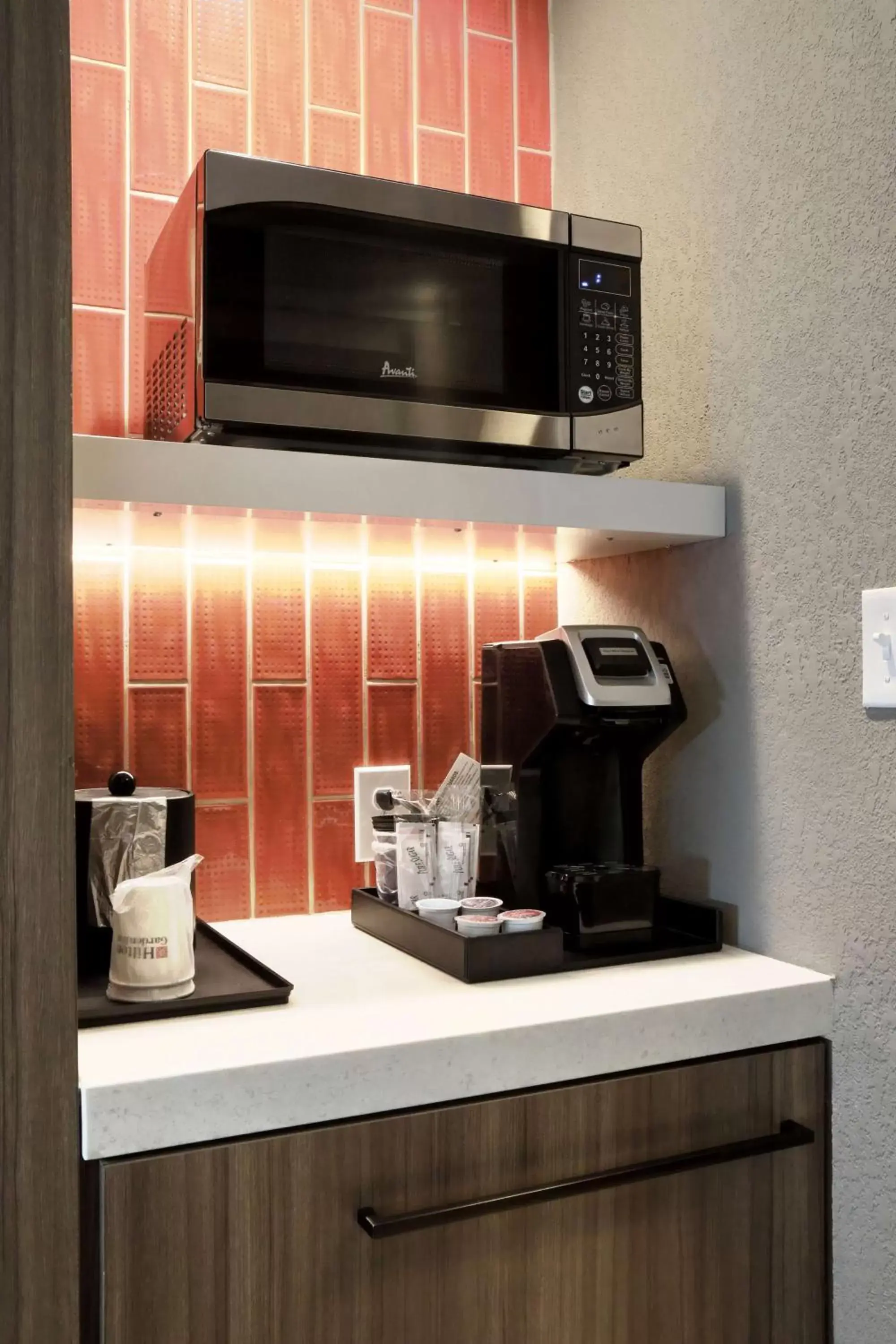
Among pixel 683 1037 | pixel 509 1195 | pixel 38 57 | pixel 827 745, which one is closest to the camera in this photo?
pixel 38 57

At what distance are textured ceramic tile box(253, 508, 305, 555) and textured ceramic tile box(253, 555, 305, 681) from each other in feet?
0.10

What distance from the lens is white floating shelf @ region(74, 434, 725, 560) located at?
1148 mm

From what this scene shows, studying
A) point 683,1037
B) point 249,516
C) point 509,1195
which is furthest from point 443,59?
point 509,1195

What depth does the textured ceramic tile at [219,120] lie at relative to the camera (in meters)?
1.58

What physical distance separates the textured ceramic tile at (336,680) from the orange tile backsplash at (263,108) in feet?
1.14

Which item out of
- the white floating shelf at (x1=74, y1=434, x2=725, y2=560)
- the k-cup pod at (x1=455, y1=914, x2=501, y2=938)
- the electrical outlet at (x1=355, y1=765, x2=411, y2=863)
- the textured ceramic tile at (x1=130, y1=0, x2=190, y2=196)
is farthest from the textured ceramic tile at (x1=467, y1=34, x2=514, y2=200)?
the k-cup pod at (x1=455, y1=914, x2=501, y2=938)

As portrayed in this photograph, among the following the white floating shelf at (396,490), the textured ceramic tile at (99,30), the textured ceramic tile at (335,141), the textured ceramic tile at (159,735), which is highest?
the textured ceramic tile at (99,30)

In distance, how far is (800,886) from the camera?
4.21 feet

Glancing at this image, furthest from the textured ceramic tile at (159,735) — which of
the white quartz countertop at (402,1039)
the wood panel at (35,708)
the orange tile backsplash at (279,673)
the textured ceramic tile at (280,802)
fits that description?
the wood panel at (35,708)

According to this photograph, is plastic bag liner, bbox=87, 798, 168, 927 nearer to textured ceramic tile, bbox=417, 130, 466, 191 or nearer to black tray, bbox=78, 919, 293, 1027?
black tray, bbox=78, 919, 293, 1027

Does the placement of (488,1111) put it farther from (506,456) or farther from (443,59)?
(443,59)

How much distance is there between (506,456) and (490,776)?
0.40m

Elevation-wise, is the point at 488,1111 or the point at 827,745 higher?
the point at 827,745

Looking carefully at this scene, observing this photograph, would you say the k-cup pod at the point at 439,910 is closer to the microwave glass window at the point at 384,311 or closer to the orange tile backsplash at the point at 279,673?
the orange tile backsplash at the point at 279,673
